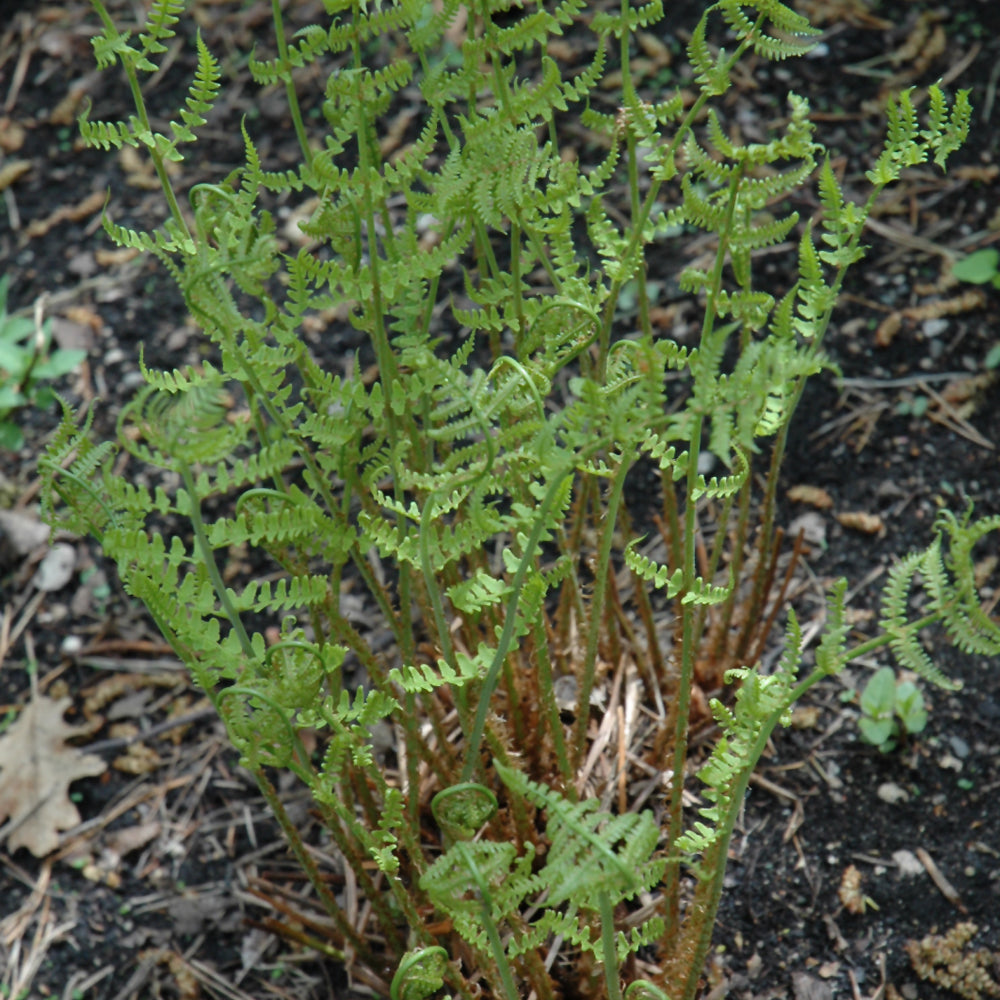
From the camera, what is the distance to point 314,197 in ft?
8.94

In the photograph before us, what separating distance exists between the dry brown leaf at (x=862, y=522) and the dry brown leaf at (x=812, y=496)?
0.03m

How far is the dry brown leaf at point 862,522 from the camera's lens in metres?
1.96

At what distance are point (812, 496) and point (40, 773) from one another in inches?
Answer: 60.2

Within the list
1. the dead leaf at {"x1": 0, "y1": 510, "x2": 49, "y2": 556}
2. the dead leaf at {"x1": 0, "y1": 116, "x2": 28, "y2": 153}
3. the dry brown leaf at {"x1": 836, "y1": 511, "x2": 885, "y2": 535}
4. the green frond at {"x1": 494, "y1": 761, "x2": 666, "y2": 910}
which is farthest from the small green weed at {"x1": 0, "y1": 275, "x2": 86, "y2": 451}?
the green frond at {"x1": 494, "y1": 761, "x2": 666, "y2": 910}

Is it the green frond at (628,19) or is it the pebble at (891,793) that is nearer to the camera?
the green frond at (628,19)

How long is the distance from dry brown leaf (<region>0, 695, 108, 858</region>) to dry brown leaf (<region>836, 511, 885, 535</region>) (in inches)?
57.1

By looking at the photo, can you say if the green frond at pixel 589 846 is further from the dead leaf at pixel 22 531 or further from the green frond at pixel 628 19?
the dead leaf at pixel 22 531

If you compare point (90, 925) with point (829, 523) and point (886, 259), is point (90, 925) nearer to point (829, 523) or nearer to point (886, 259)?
point (829, 523)

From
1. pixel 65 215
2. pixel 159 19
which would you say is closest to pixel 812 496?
pixel 159 19

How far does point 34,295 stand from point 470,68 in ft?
6.31

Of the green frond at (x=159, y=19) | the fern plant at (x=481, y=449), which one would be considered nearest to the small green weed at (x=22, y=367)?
the fern plant at (x=481, y=449)

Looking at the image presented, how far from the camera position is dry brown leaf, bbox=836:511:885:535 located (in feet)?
6.44

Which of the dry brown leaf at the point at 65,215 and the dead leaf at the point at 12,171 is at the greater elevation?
the dead leaf at the point at 12,171

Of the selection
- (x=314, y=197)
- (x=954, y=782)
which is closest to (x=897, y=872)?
(x=954, y=782)
